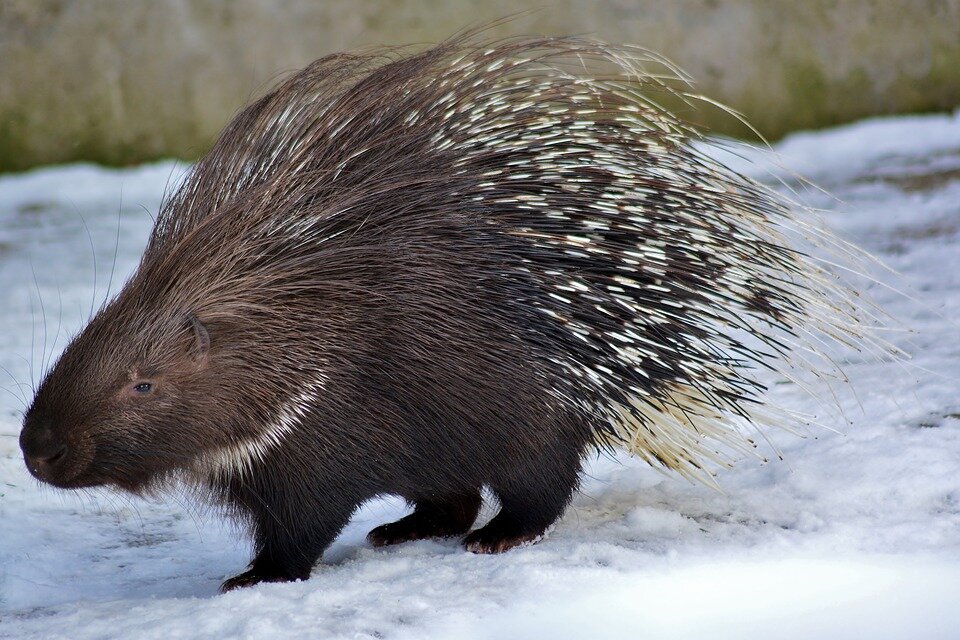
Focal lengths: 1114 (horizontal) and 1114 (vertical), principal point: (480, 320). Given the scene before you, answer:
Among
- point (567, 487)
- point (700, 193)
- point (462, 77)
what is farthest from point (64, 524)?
point (700, 193)

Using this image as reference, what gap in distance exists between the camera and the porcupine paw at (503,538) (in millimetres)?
2660

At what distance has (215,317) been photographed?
2398 mm

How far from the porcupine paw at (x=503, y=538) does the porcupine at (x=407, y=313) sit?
17 cm

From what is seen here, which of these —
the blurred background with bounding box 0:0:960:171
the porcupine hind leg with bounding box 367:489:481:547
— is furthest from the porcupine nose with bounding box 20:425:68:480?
the blurred background with bounding box 0:0:960:171

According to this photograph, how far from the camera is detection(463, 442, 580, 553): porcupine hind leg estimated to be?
258 cm

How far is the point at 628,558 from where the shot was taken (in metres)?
2.47

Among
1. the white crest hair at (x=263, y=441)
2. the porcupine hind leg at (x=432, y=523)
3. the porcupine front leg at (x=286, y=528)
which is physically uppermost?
the white crest hair at (x=263, y=441)

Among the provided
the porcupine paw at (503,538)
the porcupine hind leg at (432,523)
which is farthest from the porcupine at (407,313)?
the porcupine hind leg at (432,523)

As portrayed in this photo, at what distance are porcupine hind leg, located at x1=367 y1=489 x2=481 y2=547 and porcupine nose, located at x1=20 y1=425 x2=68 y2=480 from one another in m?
0.90

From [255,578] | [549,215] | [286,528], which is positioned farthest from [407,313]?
[255,578]

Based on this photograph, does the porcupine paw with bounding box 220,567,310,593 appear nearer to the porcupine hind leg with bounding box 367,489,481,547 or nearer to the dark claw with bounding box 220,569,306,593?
the dark claw with bounding box 220,569,306,593

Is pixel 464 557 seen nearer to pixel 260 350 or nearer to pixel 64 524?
pixel 260 350

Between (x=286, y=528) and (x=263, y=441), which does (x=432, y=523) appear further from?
(x=263, y=441)

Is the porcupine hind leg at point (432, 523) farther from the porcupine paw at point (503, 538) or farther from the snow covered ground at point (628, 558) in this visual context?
the porcupine paw at point (503, 538)
